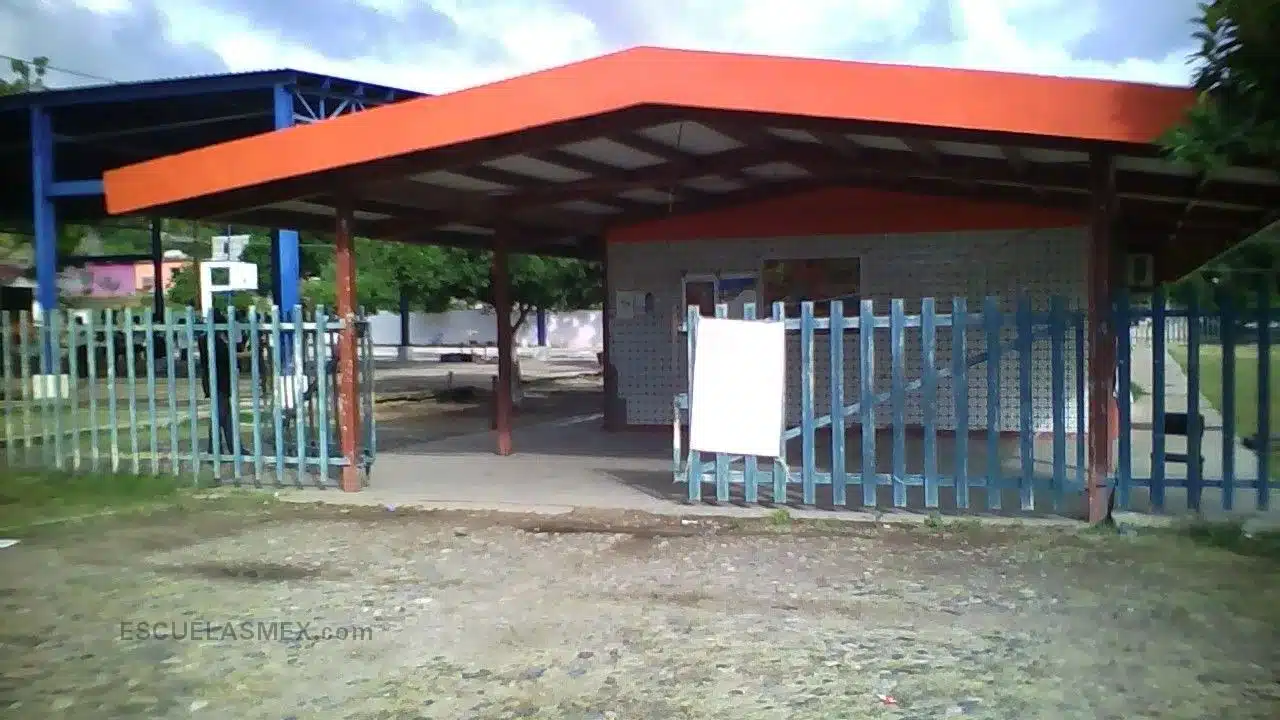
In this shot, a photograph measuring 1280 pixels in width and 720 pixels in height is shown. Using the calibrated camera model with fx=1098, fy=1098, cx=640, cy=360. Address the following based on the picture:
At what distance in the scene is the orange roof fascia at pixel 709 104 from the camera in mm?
7293

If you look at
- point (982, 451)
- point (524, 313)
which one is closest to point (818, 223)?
point (982, 451)

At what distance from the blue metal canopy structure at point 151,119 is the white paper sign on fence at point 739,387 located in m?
11.6

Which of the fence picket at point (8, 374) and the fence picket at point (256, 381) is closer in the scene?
the fence picket at point (256, 381)

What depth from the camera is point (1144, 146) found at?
7402 mm

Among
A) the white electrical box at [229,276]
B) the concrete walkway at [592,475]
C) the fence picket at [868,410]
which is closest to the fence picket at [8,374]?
the white electrical box at [229,276]

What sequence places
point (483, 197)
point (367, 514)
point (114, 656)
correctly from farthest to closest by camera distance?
point (483, 197)
point (367, 514)
point (114, 656)

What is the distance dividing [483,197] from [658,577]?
6344mm

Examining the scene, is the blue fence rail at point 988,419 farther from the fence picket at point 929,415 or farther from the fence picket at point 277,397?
the fence picket at point 277,397

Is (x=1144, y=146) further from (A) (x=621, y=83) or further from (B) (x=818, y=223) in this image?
(B) (x=818, y=223)

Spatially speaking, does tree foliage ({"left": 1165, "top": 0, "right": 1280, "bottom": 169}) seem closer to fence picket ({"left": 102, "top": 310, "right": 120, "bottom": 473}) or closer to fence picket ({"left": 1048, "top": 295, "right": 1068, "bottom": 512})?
fence picket ({"left": 1048, "top": 295, "right": 1068, "bottom": 512})

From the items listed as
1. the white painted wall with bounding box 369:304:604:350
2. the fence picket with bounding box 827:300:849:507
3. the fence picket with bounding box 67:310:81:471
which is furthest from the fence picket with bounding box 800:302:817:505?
the white painted wall with bounding box 369:304:604:350

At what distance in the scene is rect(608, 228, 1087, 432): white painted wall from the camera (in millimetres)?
13039

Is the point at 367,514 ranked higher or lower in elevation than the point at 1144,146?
lower

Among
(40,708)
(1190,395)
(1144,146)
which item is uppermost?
(1144,146)
